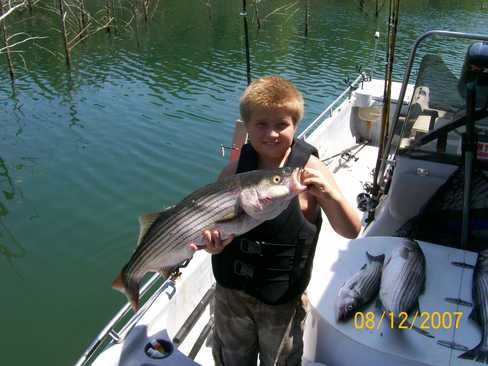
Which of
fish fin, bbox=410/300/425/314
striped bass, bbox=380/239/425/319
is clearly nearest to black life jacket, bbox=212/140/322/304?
striped bass, bbox=380/239/425/319

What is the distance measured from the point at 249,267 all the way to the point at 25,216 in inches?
273

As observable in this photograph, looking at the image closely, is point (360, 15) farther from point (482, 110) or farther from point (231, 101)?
point (482, 110)

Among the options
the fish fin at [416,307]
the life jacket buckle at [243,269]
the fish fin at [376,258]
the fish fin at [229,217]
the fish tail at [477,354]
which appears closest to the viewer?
the fish fin at [229,217]

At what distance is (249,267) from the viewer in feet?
8.24

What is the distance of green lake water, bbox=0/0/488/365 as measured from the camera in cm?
615

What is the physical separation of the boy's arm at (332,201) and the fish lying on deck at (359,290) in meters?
0.61

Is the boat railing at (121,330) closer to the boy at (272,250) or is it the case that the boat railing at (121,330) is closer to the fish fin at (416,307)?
the boy at (272,250)

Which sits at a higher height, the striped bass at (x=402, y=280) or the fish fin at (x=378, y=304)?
the striped bass at (x=402, y=280)

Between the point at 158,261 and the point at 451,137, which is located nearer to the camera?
the point at 158,261

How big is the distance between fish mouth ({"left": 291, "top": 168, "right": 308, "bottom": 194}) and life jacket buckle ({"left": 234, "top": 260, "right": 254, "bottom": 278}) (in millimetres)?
630

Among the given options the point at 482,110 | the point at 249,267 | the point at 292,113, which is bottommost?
the point at 249,267

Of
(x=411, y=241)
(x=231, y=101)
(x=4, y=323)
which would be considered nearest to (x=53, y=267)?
(x=4, y=323)

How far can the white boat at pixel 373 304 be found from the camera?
2.58 metres

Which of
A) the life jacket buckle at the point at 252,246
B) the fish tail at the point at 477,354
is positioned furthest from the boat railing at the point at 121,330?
the fish tail at the point at 477,354
